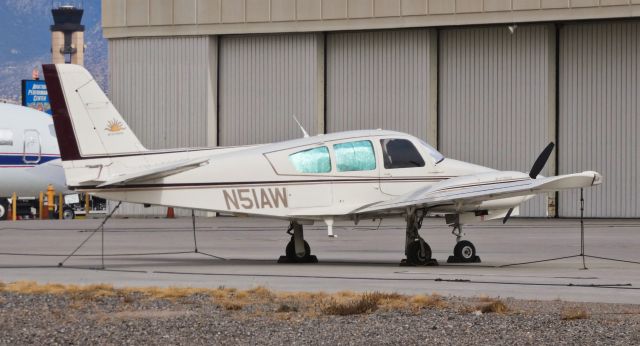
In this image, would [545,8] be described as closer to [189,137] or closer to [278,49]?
[278,49]

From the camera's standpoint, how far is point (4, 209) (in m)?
43.5

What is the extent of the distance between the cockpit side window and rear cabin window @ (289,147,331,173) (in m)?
22.3

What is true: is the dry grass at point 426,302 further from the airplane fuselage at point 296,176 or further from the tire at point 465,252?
the tire at point 465,252

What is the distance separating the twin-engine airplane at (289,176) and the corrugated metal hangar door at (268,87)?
22743 millimetres

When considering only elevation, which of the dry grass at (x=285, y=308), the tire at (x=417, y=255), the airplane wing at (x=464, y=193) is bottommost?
the dry grass at (x=285, y=308)

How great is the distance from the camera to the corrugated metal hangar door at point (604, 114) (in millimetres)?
40750

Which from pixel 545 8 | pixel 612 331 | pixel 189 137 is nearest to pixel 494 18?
pixel 545 8

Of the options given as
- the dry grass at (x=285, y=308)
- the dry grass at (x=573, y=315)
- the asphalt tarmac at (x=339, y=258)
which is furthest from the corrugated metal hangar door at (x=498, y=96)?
the dry grass at (x=573, y=315)

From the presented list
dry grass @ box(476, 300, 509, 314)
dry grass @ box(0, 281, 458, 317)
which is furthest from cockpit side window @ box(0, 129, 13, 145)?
dry grass @ box(476, 300, 509, 314)

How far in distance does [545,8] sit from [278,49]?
9.49 meters

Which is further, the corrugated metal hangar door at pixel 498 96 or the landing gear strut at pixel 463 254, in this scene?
the corrugated metal hangar door at pixel 498 96

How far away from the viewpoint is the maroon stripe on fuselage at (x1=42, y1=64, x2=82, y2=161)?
20.4 meters

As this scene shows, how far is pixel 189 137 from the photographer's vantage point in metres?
44.8

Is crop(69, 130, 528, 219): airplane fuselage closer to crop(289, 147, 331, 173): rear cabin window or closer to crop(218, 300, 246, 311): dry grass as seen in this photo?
crop(289, 147, 331, 173): rear cabin window
